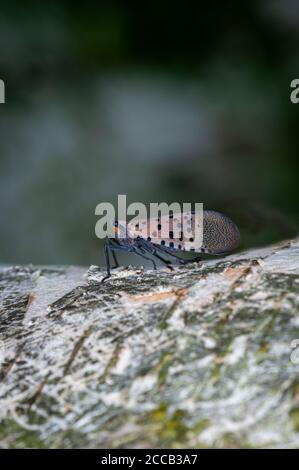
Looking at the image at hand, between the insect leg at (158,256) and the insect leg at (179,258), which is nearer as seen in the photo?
the insect leg at (179,258)

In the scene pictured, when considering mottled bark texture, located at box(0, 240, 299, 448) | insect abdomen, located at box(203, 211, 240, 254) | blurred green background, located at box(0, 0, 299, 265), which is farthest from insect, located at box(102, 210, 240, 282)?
blurred green background, located at box(0, 0, 299, 265)

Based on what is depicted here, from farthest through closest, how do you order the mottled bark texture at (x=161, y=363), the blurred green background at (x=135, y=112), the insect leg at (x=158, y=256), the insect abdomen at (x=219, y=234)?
the blurred green background at (x=135, y=112) < the insect leg at (x=158, y=256) < the insect abdomen at (x=219, y=234) < the mottled bark texture at (x=161, y=363)

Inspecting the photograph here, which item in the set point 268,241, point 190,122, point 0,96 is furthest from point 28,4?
point 268,241

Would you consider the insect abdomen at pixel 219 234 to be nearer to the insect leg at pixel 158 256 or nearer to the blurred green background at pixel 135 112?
the insect leg at pixel 158 256

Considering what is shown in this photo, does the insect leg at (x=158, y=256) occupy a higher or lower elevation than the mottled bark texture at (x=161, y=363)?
higher

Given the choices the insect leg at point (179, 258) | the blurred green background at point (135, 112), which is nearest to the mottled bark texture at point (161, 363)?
the insect leg at point (179, 258)

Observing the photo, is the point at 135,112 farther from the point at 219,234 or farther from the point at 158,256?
the point at 219,234

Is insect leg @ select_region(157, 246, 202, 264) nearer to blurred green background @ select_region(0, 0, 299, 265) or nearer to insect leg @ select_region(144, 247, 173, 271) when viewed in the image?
insect leg @ select_region(144, 247, 173, 271)
